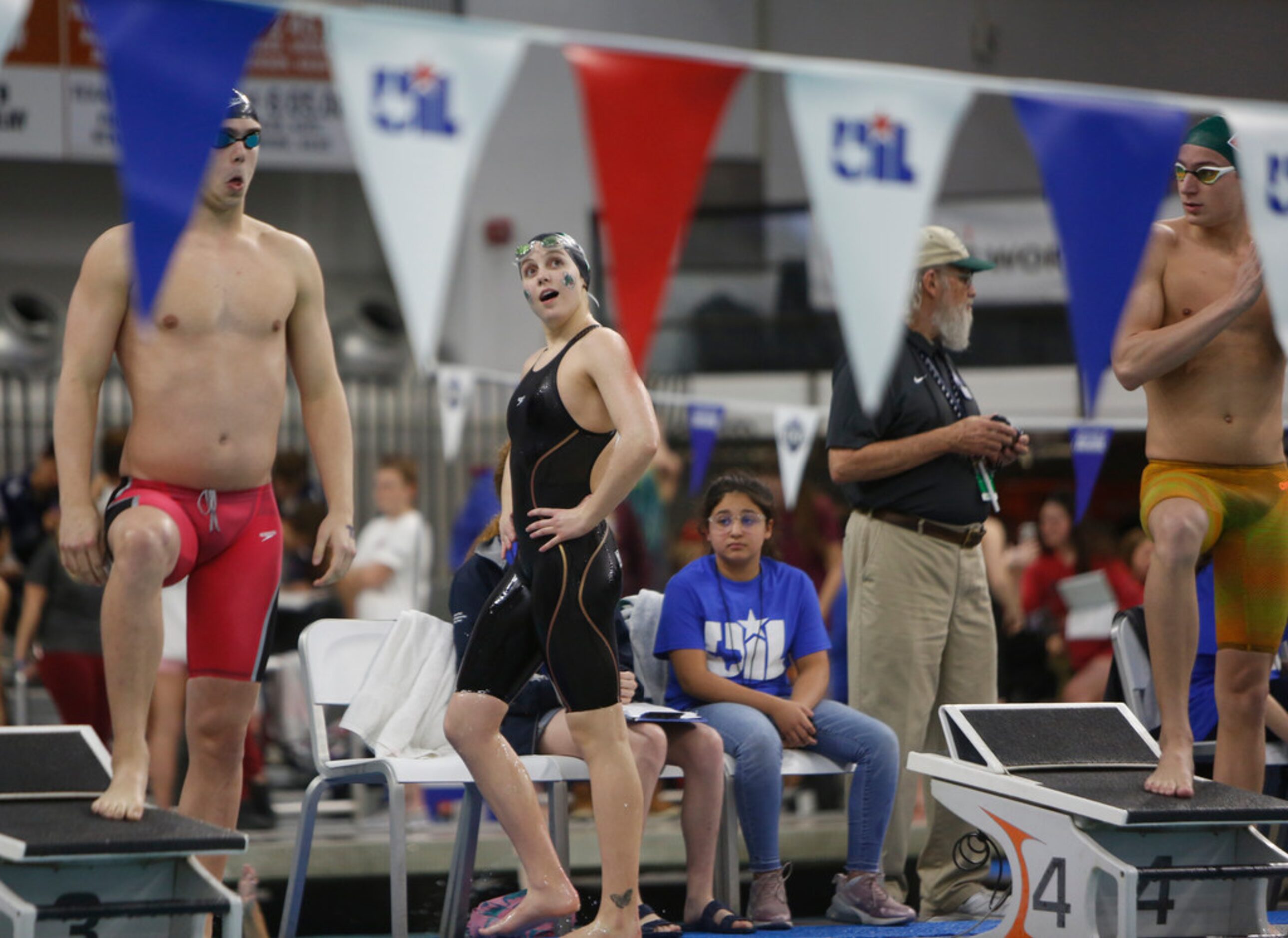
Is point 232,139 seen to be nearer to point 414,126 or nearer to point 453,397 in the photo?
point 414,126

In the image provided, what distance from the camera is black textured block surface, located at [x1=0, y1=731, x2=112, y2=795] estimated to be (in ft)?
11.1

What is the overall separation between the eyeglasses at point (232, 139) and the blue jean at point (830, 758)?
1972mm

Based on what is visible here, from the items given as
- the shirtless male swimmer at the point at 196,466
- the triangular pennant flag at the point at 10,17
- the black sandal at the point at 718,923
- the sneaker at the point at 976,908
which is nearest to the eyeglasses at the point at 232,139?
the shirtless male swimmer at the point at 196,466

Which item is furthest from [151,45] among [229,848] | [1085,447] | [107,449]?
[1085,447]

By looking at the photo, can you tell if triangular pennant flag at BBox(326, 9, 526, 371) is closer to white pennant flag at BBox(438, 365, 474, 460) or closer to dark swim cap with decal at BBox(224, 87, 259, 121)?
dark swim cap with decal at BBox(224, 87, 259, 121)

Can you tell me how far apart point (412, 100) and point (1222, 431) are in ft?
7.12

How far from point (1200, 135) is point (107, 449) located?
4.21 m

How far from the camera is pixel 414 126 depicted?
9.99 ft

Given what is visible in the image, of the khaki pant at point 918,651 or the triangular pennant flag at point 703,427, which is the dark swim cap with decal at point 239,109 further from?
the triangular pennant flag at point 703,427

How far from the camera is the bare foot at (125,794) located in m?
3.17

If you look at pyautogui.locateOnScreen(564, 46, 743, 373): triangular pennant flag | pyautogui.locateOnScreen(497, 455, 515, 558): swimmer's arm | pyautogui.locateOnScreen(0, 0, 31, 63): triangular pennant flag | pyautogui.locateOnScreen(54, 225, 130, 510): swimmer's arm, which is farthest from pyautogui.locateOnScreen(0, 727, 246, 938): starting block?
pyautogui.locateOnScreen(0, 0, 31, 63): triangular pennant flag

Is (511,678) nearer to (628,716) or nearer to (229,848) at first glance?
(628,716)

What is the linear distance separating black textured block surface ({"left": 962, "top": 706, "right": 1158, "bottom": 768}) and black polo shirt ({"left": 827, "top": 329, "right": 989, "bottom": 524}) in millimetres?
668

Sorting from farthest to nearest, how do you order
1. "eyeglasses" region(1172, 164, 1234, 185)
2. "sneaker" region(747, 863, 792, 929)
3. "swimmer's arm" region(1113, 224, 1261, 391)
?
"sneaker" region(747, 863, 792, 929) < "eyeglasses" region(1172, 164, 1234, 185) < "swimmer's arm" region(1113, 224, 1261, 391)
